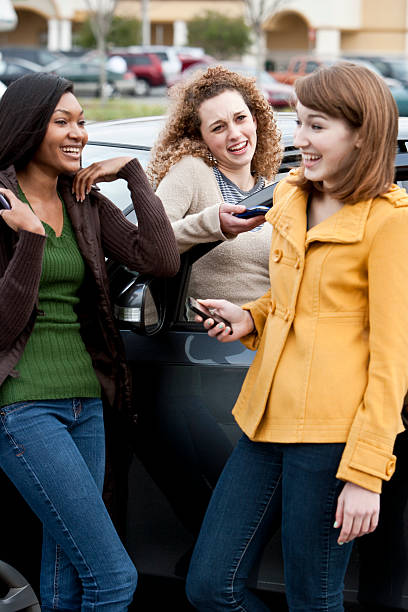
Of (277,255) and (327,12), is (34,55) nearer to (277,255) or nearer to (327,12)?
(327,12)

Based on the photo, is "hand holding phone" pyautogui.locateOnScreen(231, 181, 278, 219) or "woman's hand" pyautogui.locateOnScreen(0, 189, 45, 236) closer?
"woman's hand" pyautogui.locateOnScreen(0, 189, 45, 236)

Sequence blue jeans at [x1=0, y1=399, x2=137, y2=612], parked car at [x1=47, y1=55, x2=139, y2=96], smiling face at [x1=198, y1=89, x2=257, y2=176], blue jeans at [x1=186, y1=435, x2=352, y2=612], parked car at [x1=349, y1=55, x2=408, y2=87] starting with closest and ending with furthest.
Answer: blue jeans at [x1=186, y1=435, x2=352, y2=612]
blue jeans at [x1=0, y1=399, x2=137, y2=612]
smiling face at [x1=198, y1=89, x2=257, y2=176]
parked car at [x1=349, y1=55, x2=408, y2=87]
parked car at [x1=47, y1=55, x2=139, y2=96]

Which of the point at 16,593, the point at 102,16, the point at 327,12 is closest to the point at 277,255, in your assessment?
the point at 16,593

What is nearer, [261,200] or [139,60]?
[261,200]

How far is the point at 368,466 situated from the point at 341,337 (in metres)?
0.28

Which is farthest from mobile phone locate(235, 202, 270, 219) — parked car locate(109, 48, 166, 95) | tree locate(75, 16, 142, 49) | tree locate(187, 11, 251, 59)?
tree locate(187, 11, 251, 59)

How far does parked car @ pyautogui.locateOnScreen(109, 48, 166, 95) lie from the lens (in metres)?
28.7

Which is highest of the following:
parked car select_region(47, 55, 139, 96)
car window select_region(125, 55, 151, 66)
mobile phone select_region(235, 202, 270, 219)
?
mobile phone select_region(235, 202, 270, 219)

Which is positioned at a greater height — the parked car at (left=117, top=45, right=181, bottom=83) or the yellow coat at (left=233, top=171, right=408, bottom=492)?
the yellow coat at (left=233, top=171, right=408, bottom=492)

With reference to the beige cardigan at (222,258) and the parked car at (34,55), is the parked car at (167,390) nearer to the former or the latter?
the beige cardigan at (222,258)

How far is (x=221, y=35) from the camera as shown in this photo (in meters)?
37.0

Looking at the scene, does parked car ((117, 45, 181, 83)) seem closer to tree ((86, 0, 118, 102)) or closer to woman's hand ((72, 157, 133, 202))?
tree ((86, 0, 118, 102))

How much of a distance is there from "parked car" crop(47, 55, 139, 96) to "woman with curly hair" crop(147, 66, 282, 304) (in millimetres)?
23349

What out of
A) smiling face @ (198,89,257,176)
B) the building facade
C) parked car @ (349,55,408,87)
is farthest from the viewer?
the building facade
